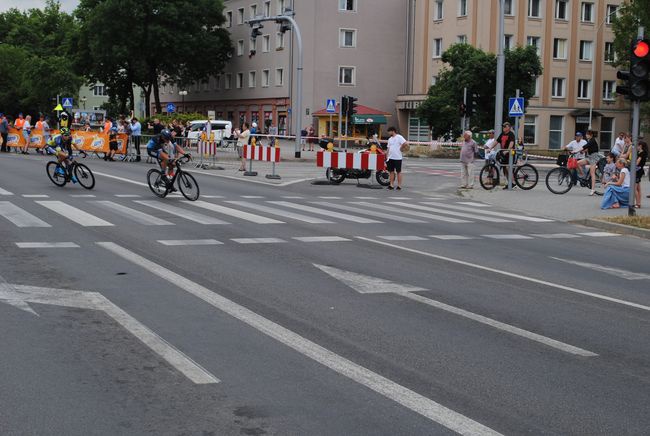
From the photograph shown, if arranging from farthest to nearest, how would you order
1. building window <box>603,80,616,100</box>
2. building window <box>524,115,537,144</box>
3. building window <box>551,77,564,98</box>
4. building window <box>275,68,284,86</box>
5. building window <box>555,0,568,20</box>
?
building window <box>275,68,284,86</box>
building window <box>603,80,616,100</box>
building window <box>551,77,564,98</box>
building window <box>555,0,568,20</box>
building window <box>524,115,537,144</box>

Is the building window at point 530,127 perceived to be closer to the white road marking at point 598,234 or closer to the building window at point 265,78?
the building window at point 265,78

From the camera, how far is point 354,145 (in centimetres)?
4569

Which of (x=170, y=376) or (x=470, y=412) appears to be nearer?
(x=470, y=412)

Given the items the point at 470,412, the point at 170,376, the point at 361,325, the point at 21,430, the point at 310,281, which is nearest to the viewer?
the point at 21,430

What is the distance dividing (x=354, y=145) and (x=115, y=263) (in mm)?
35546

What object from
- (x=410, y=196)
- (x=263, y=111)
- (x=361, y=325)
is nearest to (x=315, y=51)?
(x=263, y=111)

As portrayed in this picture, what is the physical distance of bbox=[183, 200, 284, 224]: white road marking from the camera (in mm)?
15797

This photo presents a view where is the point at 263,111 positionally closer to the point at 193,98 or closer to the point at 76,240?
the point at 193,98

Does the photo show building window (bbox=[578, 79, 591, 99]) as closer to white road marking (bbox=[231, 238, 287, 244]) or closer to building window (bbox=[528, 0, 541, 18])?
building window (bbox=[528, 0, 541, 18])

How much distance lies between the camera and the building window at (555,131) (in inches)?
2773

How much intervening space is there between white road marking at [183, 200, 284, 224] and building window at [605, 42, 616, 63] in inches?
2261

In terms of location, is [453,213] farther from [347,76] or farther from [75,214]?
[347,76]

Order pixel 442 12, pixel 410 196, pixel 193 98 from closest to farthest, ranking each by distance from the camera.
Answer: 1. pixel 410 196
2. pixel 442 12
3. pixel 193 98

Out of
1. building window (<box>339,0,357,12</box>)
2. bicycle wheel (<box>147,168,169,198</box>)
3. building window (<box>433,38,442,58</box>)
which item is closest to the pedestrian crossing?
bicycle wheel (<box>147,168,169,198</box>)
